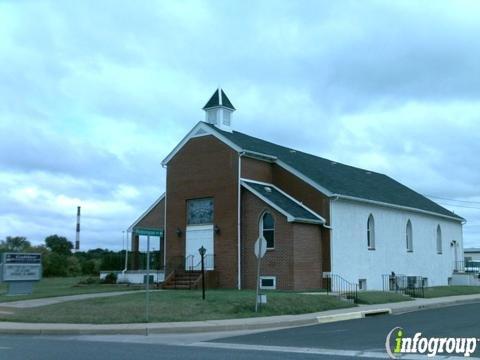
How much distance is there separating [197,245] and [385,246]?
11.8 meters

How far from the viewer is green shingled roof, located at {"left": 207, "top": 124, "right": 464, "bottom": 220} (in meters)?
34.7

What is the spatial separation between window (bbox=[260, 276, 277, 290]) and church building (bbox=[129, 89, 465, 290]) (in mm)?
59

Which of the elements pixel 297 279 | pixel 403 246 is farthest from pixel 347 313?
pixel 403 246

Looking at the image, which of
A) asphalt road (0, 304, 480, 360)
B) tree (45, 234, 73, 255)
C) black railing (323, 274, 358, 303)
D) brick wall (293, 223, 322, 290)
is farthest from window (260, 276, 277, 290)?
tree (45, 234, 73, 255)

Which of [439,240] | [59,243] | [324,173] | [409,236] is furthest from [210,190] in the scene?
[59,243]

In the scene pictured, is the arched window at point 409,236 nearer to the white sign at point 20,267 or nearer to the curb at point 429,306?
the curb at point 429,306

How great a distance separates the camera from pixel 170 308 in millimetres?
20953

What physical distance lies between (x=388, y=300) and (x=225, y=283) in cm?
878

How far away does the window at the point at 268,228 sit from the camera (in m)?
31.3

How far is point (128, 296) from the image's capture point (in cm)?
2484

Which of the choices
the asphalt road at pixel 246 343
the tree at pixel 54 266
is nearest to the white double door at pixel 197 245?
the asphalt road at pixel 246 343

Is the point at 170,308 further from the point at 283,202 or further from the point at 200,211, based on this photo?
the point at 200,211

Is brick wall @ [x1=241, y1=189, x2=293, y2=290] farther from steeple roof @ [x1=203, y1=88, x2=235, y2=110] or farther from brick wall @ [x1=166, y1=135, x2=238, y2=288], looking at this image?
steeple roof @ [x1=203, y1=88, x2=235, y2=110]

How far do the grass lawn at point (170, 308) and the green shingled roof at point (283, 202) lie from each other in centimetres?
713
